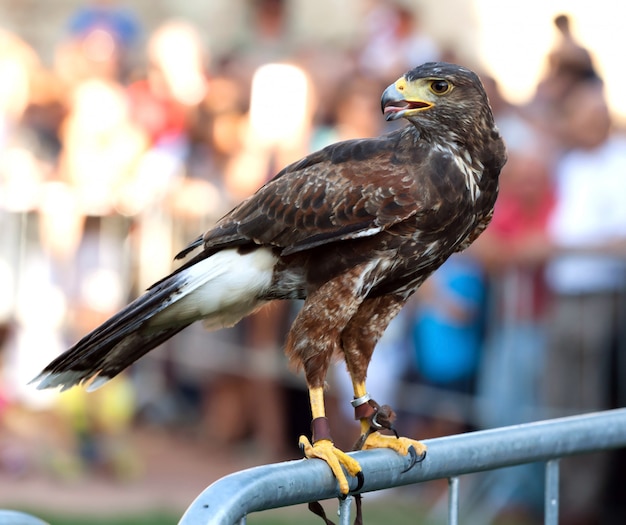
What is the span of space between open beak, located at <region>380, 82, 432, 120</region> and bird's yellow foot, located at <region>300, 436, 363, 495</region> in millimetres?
900

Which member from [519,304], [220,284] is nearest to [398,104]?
[220,284]

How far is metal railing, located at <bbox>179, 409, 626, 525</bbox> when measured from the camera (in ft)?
6.75

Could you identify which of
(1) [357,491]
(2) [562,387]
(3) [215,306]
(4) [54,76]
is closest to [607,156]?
(2) [562,387]

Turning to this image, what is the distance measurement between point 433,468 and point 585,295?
3948 mm

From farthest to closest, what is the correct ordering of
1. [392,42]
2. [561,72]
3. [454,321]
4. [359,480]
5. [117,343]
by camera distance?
1. [392,42]
2. [561,72]
3. [454,321]
4. [117,343]
5. [359,480]

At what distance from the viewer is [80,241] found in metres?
8.79

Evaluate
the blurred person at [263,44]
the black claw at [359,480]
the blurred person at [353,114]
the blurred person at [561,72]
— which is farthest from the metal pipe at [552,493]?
the blurred person at [263,44]

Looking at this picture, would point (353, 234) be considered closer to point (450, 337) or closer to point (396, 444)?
point (396, 444)

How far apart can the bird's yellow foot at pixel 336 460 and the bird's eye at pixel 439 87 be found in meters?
0.99

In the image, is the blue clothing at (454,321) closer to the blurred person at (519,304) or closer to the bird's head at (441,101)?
the blurred person at (519,304)

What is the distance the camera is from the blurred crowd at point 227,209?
6.28 meters

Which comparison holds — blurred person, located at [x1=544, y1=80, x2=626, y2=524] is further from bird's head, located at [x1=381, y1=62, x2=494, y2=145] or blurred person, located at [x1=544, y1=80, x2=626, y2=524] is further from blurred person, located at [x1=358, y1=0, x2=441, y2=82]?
bird's head, located at [x1=381, y1=62, x2=494, y2=145]

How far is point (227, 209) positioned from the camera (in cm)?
802

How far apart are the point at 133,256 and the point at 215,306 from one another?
547cm
